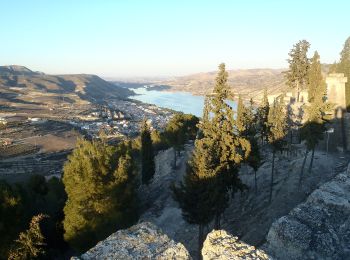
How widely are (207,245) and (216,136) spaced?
51.5 ft

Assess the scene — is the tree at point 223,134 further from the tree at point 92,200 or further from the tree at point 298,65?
the tree at point 298,65

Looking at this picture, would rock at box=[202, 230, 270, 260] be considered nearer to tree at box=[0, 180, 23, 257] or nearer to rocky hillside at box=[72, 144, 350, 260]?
rocky hillside at box=[72, 144, 350, 260]

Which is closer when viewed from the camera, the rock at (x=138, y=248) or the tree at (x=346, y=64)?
the rock at (x=138, y=248)

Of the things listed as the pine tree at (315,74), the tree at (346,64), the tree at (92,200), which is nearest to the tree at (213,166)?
the tree at (92,200)

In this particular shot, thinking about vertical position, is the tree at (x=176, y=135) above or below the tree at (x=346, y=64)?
below

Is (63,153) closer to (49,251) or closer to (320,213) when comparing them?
(49,251)

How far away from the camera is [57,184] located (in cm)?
4959

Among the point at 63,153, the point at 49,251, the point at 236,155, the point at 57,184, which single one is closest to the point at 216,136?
the point at 236,155

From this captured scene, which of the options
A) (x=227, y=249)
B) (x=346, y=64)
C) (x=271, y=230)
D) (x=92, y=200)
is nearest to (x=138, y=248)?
(x=227, y=249)

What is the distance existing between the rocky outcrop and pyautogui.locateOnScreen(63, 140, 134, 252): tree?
17.1 metres

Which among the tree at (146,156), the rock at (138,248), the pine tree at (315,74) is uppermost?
the pine tree at (315,74)

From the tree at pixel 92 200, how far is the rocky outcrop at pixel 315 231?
1709 cm

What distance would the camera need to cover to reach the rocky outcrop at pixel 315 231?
19672 mm

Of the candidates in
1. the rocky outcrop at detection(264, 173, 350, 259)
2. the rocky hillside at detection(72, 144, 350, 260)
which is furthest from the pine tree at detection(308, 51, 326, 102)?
the rocky outcrop at detection(264, 173, 350, 259)
